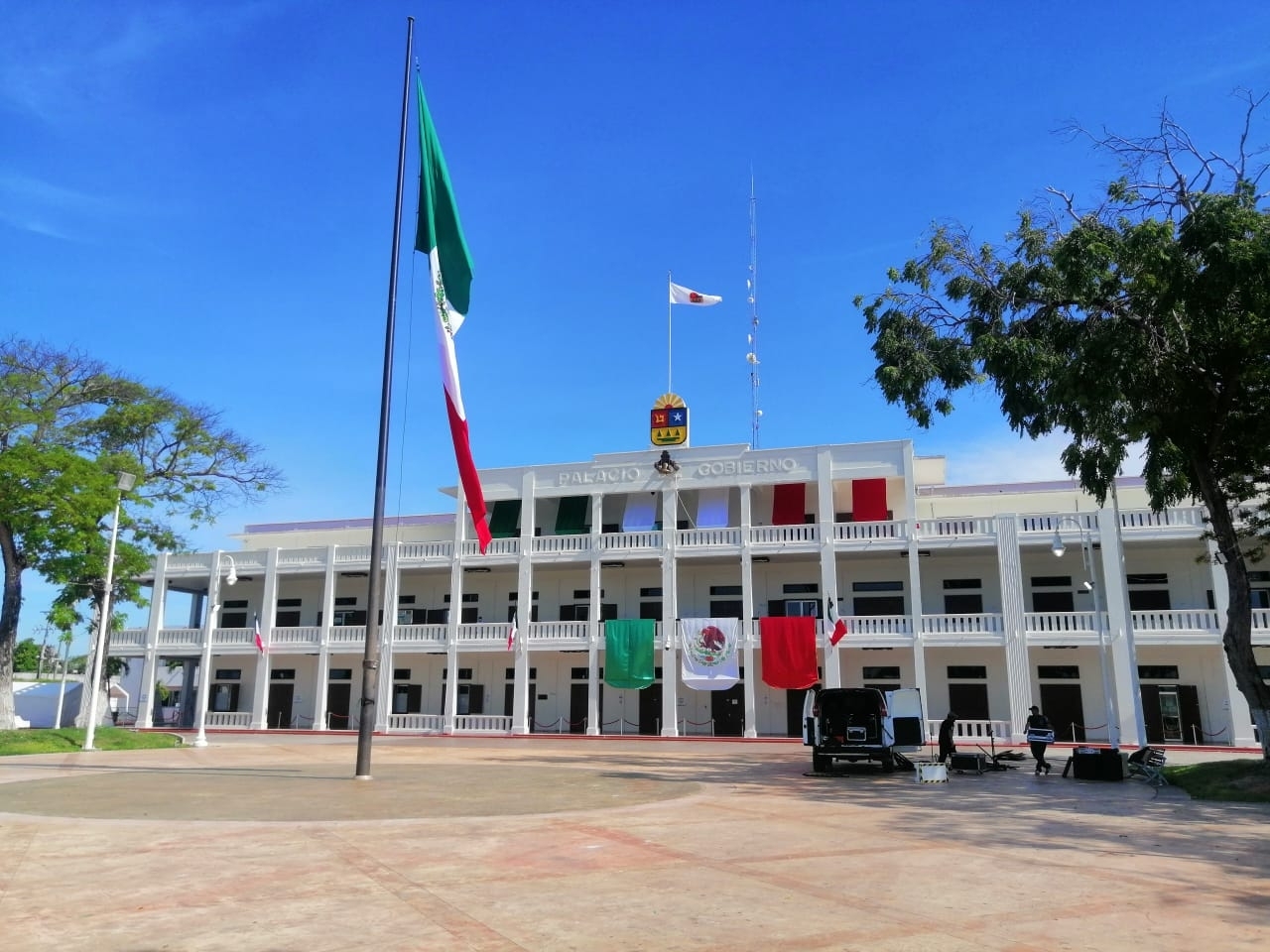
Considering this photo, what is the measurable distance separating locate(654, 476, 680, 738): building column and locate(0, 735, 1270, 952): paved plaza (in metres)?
18.2

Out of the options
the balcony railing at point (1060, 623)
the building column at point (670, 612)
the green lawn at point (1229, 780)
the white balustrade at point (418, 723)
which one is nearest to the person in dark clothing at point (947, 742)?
the green lawn at point (1229, 780)

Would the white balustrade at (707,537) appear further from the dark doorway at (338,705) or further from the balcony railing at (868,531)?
the dark doorway at (338,705)

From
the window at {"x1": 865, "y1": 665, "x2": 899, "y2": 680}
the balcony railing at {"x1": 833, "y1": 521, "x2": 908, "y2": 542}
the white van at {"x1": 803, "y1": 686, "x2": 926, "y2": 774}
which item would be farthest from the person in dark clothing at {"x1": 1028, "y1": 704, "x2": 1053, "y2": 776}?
the window at {"x1": 865, "y1": 665, "x2": 899, "y2": 680}

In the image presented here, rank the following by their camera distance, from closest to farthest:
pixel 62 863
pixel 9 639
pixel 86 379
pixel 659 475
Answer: pixel 62 863 < pixel 9 639 < pixel 86 379 < pixel 659 475

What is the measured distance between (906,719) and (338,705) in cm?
2787

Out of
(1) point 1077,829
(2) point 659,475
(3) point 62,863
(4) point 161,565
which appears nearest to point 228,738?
(4) point 161,565

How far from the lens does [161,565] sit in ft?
137

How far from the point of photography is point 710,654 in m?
33.9

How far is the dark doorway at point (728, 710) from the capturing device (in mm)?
35344

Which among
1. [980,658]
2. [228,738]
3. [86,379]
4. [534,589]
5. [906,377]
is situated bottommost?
[228,738]

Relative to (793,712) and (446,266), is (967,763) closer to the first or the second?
(446,266)

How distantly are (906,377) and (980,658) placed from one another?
18122mm

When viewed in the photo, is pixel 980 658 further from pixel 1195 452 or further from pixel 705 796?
pixel 705 796

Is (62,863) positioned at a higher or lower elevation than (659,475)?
lower
